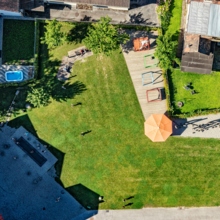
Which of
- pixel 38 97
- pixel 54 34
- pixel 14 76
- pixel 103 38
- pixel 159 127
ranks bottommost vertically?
pixel 159 127

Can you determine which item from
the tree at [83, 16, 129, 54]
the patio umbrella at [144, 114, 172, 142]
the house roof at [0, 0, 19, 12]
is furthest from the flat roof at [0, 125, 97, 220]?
the house roof at [0, 0, 19, 12]

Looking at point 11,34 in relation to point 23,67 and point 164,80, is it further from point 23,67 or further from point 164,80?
point 164,80

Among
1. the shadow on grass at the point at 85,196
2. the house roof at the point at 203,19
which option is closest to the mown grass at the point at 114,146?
the shadow on grass at the point at 85,196

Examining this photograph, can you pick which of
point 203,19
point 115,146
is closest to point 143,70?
point 203,19

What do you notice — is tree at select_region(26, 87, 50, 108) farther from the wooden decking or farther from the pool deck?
the wooden decking

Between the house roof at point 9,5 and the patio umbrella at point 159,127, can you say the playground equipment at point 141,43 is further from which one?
the house roof at point 9,5

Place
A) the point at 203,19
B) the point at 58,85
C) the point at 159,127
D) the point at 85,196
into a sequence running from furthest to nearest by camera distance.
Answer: the point at 58,85, the point at 85,196, the point at 159,127, the point at 203,19

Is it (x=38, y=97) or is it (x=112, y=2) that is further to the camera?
(x=112, y=2)

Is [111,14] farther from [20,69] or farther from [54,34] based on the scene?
[20,69]
